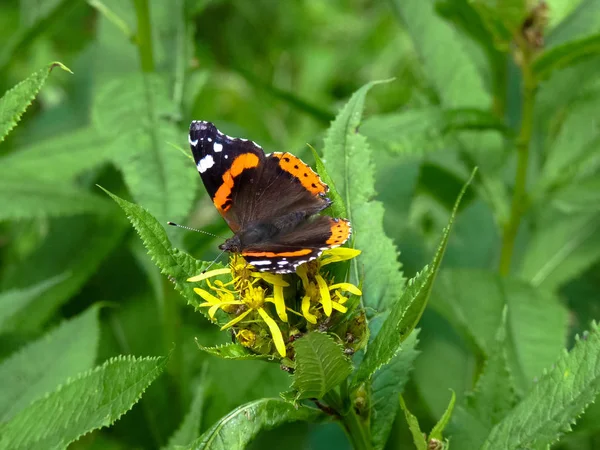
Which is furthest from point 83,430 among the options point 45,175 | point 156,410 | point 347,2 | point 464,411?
point 347,2

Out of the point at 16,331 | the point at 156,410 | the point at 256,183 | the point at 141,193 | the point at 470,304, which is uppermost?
the point at 256,183

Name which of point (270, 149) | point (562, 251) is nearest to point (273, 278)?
point (562, 251)

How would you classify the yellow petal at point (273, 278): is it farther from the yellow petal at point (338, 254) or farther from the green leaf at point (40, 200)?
the green leaf at point (40, 200)

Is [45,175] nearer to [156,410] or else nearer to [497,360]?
[156,410]

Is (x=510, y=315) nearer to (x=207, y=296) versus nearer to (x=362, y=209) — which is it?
(x=362, y=209)

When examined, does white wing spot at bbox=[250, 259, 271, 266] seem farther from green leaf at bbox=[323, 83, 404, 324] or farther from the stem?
the stem

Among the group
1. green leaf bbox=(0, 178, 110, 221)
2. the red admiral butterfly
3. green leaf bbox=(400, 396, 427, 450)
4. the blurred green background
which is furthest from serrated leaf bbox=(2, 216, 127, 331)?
green leaf bbox=(400, 396, 427, 450)
